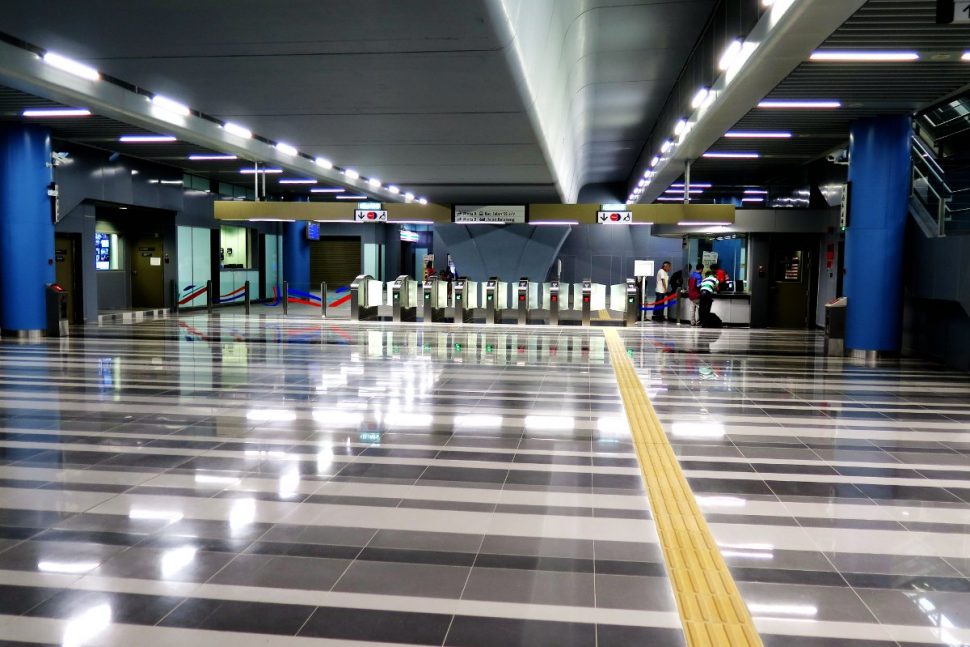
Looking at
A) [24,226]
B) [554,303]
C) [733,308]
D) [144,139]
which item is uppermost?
[144,139]

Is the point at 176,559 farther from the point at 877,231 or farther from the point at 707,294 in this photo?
the point at 707,294

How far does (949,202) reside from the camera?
40.9 feet

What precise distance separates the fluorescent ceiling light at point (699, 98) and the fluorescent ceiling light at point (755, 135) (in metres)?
2.77

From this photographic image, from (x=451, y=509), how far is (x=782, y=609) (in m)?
2.12

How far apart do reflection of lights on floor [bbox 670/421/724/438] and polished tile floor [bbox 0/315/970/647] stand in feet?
0.17

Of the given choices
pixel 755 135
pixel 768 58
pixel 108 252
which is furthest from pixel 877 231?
pixel 108 252

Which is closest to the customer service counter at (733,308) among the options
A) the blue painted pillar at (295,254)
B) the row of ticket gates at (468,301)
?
the row of ticket gates at (468,301)

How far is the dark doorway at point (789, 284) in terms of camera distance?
65.7 ft

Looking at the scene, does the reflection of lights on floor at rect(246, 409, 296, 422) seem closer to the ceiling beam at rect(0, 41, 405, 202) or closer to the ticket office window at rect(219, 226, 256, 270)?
the ceiling beam at rect(0, 41, 405, 202)

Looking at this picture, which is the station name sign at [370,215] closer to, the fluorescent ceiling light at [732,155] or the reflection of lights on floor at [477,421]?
the fluorescent ceiling light at [732,155]

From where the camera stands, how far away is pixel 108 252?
22438 millimetres

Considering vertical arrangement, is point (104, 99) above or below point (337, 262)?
above

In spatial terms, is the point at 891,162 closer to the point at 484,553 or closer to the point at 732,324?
the point at 732,324

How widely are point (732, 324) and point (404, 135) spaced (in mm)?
11746
